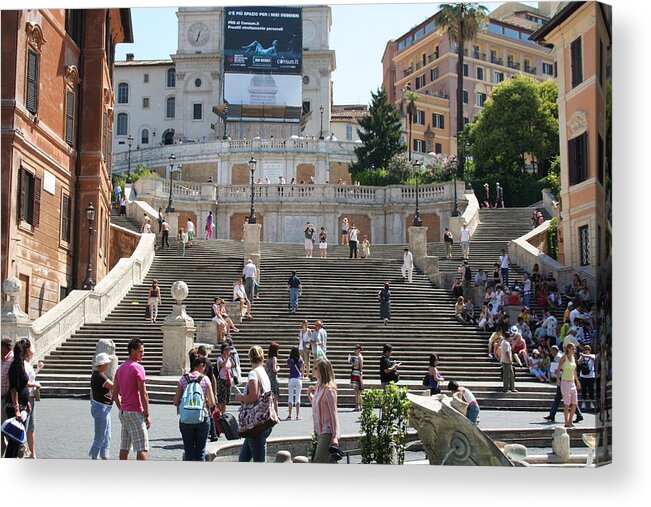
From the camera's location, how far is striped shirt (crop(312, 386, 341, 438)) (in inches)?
486

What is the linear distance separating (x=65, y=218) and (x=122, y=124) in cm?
6124

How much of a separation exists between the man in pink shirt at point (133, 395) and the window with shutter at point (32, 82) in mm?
10700

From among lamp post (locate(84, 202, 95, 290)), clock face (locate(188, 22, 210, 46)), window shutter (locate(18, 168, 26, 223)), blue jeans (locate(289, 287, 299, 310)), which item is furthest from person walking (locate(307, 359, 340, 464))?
clock face (locate(188, 22, 210, 46))

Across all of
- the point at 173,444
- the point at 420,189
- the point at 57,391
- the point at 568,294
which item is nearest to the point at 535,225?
the point at 420,189

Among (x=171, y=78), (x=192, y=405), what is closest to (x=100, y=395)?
(x=192, y=405)

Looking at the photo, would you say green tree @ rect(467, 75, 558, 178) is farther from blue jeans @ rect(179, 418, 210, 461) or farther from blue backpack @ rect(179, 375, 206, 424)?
blue backpack @ rect(179, 375, 206, 424)

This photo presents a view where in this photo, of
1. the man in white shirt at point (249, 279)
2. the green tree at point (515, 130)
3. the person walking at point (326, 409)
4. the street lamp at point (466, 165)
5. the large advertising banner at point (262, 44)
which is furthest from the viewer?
the large advertising banner at point (262, 44)

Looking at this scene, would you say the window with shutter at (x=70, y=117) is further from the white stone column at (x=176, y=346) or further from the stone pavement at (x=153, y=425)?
the stone pavement at (x=153, y=425)

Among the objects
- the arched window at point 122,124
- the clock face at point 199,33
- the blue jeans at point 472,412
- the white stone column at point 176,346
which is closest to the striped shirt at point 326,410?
the blue jeans at point 472,412

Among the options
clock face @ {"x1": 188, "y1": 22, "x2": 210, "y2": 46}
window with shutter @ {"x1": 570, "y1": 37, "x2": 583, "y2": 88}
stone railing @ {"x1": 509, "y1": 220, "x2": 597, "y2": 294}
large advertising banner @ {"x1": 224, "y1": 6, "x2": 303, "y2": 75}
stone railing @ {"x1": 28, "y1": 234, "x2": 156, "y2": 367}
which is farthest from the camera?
clock face @ {"x1": 188, "y1": 22, "x2": 210, "y2": 46}

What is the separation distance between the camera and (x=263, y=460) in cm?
1251

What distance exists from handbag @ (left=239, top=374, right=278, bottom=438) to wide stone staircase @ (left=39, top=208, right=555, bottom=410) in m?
8.11

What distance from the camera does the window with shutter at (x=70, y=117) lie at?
25.2 metres

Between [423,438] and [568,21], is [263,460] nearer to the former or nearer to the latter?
[423,438]
